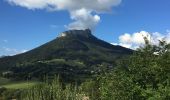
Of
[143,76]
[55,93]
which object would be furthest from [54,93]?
[143,76]

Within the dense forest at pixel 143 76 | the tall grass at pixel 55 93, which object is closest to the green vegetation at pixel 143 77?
the dense forest at pixel 143 76

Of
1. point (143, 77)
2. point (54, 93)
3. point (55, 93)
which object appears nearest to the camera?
point (143, 77)

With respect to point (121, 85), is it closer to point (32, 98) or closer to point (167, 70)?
point (167, 70)

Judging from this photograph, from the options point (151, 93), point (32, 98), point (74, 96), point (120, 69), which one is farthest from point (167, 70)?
point (32, 98)

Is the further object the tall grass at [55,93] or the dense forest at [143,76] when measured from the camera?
the tall grass at [55,93]

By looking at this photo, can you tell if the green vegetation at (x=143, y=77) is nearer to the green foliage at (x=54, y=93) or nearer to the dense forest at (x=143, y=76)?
the dense forest at (x=143, y=76)

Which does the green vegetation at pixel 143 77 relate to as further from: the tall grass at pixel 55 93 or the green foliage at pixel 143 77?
the tall grass at pixel 55 93

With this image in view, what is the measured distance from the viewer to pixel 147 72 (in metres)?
66.6

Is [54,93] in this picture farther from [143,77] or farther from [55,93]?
[143,77]

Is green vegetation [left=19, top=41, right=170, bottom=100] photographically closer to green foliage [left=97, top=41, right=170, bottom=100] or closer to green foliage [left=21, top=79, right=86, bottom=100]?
green foliage [left=97, top=41, right=170, bottom=100]

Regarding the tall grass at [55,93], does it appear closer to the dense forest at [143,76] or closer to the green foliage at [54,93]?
the green foliage at [54,93]

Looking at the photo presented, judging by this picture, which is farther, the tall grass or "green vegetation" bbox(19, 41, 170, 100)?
the tall grass

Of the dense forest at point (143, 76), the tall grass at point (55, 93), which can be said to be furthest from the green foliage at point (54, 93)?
Result: the dense forest at point (143, 76)

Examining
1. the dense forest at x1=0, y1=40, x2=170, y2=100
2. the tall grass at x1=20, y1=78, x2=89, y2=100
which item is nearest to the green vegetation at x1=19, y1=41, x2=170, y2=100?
the dense forest at x1=0, y1=40, x2=170, y2=100
